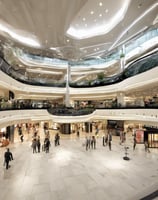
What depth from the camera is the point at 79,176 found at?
9.21m

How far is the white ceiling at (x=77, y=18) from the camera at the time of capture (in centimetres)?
747

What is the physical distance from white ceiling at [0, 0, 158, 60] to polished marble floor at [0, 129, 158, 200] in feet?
26.8

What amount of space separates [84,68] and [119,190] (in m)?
21.5

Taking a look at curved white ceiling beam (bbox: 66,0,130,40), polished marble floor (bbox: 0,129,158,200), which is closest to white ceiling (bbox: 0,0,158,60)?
curved white ceiling beam (bbox: 66,0,130,40)

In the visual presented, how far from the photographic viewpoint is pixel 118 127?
822 inches

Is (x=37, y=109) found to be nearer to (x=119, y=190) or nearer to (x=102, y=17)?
(x=102, y=17)

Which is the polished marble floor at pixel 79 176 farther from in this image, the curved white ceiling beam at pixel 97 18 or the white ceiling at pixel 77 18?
the curved white ceiling beam at pixel 97 18

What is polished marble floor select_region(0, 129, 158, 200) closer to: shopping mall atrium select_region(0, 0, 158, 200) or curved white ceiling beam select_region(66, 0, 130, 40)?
shopping mall atrium select_region(0, 0, 158, 200)

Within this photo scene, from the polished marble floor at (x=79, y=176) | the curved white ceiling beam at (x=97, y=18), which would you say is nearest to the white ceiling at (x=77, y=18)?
the curved white ceiling beam at (x=97, y=18)

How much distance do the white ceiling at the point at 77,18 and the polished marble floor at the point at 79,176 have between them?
8.17m

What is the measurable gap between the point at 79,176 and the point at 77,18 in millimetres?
9767

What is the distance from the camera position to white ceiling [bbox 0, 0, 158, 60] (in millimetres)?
7469

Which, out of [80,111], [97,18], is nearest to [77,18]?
[97,18]

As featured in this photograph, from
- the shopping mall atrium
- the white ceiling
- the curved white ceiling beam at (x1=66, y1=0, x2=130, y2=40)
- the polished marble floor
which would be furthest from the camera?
the curved white ceiling beam at (x1=66, y1=0, x2=130, y2=40)
